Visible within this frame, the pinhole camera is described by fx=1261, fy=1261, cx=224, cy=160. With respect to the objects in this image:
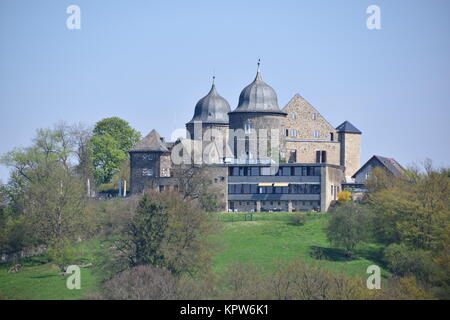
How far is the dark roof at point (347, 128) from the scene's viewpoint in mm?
96250

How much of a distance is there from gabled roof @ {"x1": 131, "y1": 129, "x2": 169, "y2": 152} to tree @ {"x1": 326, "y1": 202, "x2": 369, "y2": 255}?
55.9 ft

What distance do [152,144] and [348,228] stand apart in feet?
63.9

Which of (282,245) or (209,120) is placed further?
(209,120)

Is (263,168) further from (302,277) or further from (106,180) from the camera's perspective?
(302,277)

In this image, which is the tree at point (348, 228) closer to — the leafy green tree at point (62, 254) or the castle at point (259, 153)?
the castle at point (259, 153)

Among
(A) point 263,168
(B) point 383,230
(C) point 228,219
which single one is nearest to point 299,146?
(A) point 263,168

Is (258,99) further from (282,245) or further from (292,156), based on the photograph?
(282,245)

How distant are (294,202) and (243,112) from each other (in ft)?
29.7

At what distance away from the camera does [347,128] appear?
317 feet

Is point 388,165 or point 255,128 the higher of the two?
point 255,128
